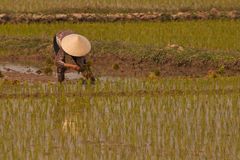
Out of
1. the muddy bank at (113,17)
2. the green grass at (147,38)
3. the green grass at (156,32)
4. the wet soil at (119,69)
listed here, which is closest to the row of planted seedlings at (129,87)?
the wet soil at (119,69)

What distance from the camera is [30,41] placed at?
13.4 metres

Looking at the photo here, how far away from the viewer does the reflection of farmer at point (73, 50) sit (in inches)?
386

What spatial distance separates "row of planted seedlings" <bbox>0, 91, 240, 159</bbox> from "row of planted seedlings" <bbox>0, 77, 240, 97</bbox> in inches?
8.3

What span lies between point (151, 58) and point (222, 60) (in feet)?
3.15

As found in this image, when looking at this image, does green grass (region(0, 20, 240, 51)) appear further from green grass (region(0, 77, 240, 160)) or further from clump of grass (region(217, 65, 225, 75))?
green grass (region(0, 77, 240, 160))

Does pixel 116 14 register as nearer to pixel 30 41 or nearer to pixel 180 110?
pixel 30 41

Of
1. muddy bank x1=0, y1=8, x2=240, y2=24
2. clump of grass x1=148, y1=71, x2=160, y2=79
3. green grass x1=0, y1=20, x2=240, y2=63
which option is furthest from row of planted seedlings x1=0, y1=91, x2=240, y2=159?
muddy bank x1=0, y1=8, x2=240, y2=24

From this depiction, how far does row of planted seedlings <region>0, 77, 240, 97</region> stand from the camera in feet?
31.8

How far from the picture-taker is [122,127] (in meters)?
8.21

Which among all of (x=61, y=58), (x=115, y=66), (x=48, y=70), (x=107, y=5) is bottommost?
(x=107, y=5)

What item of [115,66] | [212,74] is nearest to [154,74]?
[212,74]

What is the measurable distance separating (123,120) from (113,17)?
6.48 meters

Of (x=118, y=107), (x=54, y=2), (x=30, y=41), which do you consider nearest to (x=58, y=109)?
(x=118, y=107)

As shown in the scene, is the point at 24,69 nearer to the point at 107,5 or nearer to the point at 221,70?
the point at 221,70
